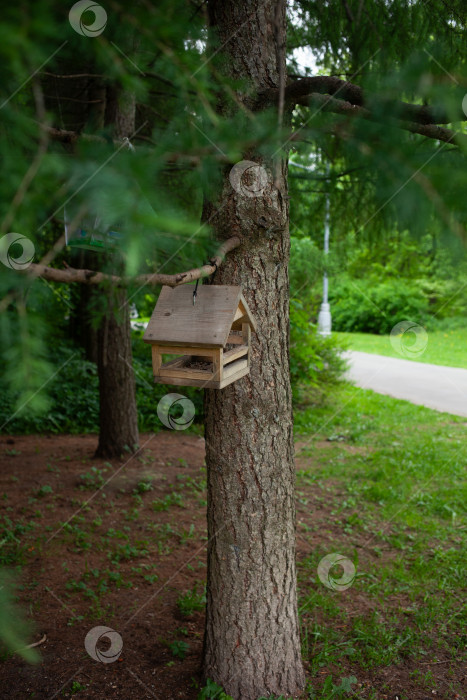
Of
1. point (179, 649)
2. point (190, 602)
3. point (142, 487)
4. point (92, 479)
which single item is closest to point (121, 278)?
point (179, 649)

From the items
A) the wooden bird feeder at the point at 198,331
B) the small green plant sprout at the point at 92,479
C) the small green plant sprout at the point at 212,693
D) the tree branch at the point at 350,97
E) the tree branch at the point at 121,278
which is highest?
the tree branch at the point at 350,97

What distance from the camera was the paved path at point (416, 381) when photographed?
8.76m

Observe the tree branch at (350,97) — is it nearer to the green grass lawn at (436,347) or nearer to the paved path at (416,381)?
the paved path at (416,381)

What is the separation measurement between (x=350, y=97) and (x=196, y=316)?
1.00m

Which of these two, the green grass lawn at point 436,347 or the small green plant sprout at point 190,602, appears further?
the green grass lawn at point 436,347

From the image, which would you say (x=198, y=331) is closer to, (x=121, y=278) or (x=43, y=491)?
(x=121, y=278)

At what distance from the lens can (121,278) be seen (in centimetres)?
180

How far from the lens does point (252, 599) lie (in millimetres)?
2523

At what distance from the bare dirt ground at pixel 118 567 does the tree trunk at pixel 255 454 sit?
318 millimetres

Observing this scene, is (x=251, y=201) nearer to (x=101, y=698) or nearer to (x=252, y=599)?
(x=252, y=599)

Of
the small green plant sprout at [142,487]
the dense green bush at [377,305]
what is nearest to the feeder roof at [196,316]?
the small green plant sprout at [142,487]

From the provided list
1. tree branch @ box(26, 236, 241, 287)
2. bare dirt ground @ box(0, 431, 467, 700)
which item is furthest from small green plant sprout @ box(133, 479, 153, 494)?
tree branch @ box(26, 236, 241, 287)

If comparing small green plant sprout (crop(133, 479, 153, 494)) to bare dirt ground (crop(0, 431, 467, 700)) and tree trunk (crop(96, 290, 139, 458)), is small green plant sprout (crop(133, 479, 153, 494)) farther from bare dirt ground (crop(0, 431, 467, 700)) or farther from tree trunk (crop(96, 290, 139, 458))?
tree trunk (crop(96, 290, 139, 458))

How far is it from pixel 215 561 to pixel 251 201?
5.37 ft
